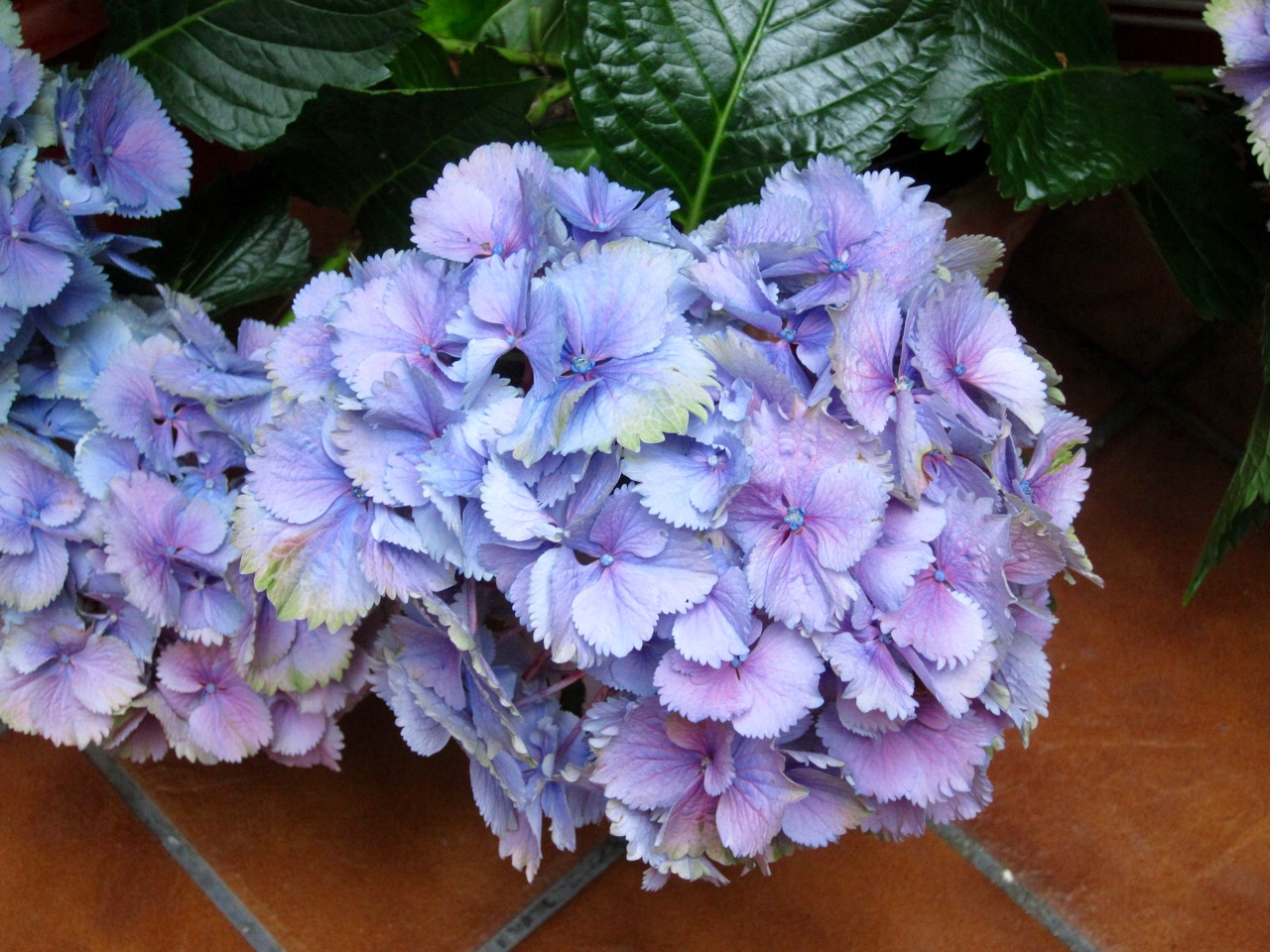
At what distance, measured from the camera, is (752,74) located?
2.13 feet

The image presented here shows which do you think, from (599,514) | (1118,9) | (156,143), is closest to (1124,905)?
(599,514)

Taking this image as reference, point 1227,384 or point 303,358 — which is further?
point 1227,384

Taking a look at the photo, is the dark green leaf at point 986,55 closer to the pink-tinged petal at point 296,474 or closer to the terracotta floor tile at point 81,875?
the pink-tinged petal at point 296,474

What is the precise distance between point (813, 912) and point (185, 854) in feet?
1.58

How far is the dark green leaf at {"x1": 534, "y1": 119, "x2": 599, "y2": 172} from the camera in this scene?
0.75 m

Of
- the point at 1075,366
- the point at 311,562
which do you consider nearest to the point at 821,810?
the point at 311,562

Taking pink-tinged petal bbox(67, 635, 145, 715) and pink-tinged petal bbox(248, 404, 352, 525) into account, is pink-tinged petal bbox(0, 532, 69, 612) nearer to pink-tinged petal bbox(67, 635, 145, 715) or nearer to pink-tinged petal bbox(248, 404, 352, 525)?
pink-tinged petal bbox(67, 635, 145, 715)

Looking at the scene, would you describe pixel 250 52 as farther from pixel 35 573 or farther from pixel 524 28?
pixel 35 573

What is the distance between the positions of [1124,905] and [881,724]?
507 millimetres

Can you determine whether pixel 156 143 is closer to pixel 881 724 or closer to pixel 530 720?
pixel 530 720

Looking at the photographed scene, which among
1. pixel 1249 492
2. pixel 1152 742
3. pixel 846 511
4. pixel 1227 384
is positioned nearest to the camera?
pixel 846 511

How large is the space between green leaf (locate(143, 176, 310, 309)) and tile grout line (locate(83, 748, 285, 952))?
41 cm

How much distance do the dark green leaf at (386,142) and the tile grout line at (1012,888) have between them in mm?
605

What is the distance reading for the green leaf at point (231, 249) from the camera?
754 millimetres
